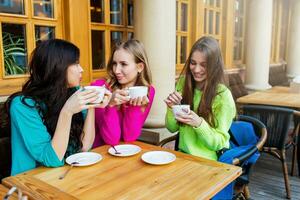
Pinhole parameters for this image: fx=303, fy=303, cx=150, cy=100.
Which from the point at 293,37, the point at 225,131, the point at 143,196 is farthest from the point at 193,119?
the point at 293,37

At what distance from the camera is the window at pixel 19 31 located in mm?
2387

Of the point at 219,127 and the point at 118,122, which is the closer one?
the point at 219,127

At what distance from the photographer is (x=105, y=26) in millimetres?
3195

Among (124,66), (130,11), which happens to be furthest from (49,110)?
(130,11)

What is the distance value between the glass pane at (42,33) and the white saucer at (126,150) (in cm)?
143

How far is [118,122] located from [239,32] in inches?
193

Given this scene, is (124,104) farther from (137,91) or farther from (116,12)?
(116,12)

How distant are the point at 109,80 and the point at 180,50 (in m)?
2.54

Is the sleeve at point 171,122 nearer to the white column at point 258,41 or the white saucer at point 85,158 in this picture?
the white saucer at point 85,158

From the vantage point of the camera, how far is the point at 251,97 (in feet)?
12.0

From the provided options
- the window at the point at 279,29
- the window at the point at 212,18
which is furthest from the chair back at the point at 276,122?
the window at the point at 279,29

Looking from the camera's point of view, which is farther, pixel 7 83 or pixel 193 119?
pixel 7 83

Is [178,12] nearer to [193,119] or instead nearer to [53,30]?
[53,30]

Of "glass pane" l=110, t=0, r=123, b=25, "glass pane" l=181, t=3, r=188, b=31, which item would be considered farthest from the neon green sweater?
"glass pane" l=181, t=3, r=188, b=31
